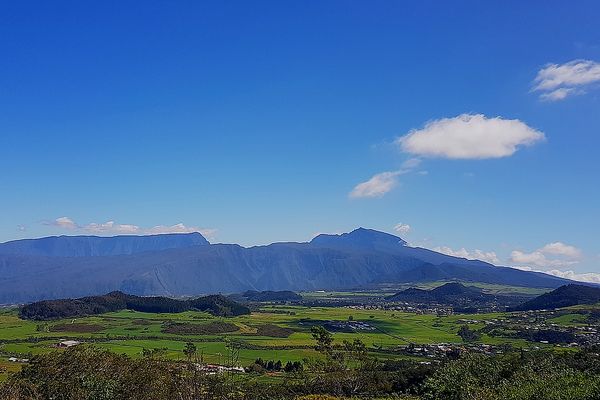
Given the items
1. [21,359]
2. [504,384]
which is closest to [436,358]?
[504,384]

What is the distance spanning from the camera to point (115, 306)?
7185 inches

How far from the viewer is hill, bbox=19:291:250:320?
161 meters

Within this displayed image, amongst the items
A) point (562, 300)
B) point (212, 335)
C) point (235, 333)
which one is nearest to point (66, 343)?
point (212, 335)

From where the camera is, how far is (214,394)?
2398 inches

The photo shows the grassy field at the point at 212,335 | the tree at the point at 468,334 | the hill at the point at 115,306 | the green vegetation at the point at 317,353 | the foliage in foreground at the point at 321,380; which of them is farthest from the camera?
the hill at the point at 115,306

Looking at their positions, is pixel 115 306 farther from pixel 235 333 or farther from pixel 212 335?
pixel 235 333

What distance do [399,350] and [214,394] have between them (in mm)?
55526

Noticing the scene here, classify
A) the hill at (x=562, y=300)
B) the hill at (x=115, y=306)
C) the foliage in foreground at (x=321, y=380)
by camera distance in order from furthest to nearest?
the hill at (x=562, y=300), the hill at (x=115, y=306), the foliage in foreground at (x=321, y=380)

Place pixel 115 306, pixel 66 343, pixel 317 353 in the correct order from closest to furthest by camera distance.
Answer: pixel 317 353 → pixel 66 343 → pixel 115 306

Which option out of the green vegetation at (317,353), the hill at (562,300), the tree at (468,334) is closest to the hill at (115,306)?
the green vegetation at (317,353)

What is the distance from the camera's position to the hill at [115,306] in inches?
6329

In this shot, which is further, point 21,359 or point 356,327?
point 356,327

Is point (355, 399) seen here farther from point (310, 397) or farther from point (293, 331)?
point (293, 331)

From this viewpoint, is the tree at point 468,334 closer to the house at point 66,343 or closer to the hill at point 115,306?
the hill at point 115,306
